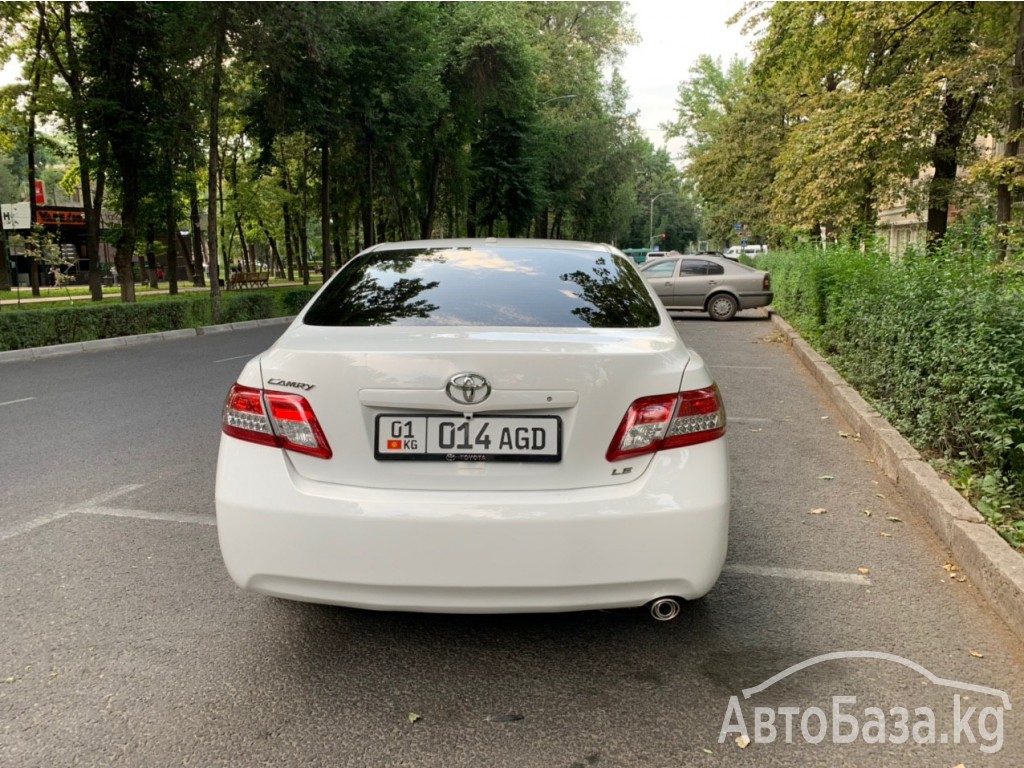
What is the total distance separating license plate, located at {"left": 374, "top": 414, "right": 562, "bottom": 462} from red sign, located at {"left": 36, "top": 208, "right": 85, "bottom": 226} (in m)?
46.4

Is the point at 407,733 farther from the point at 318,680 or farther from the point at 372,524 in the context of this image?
the point at 372,524

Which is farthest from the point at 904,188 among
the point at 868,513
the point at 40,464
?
the point at 40,464

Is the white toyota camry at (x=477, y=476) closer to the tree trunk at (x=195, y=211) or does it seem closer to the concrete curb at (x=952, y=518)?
the concrete curb at (x=952, y=518)

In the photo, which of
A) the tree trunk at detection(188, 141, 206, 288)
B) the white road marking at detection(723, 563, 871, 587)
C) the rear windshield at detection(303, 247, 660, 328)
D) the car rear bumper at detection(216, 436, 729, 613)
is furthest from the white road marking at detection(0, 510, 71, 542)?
the tree trunk at detection(188, 141, 206, 288)

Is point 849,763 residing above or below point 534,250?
below

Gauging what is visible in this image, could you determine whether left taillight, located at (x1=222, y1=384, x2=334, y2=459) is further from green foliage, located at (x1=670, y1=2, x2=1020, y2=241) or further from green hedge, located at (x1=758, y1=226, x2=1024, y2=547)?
Result: green foliage, located at (x1=670, y1=2, x2=1020, y2=241)

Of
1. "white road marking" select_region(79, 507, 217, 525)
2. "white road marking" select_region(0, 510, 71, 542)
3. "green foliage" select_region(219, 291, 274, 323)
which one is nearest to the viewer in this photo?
"white road marking" select_region(0, 510, 71, 542)

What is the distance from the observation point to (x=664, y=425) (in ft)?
8.91

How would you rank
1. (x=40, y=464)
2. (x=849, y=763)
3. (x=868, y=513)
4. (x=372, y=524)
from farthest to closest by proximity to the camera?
(x=40, y=464)
(x=868, y=513)
(x=372, y=524)
(x=849, y=763)

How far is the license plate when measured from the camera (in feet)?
8.63

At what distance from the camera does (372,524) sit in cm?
258

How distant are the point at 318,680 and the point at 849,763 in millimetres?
1765

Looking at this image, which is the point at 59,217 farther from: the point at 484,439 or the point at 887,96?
the point at 484,439

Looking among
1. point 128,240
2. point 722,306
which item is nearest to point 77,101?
point 128,240
